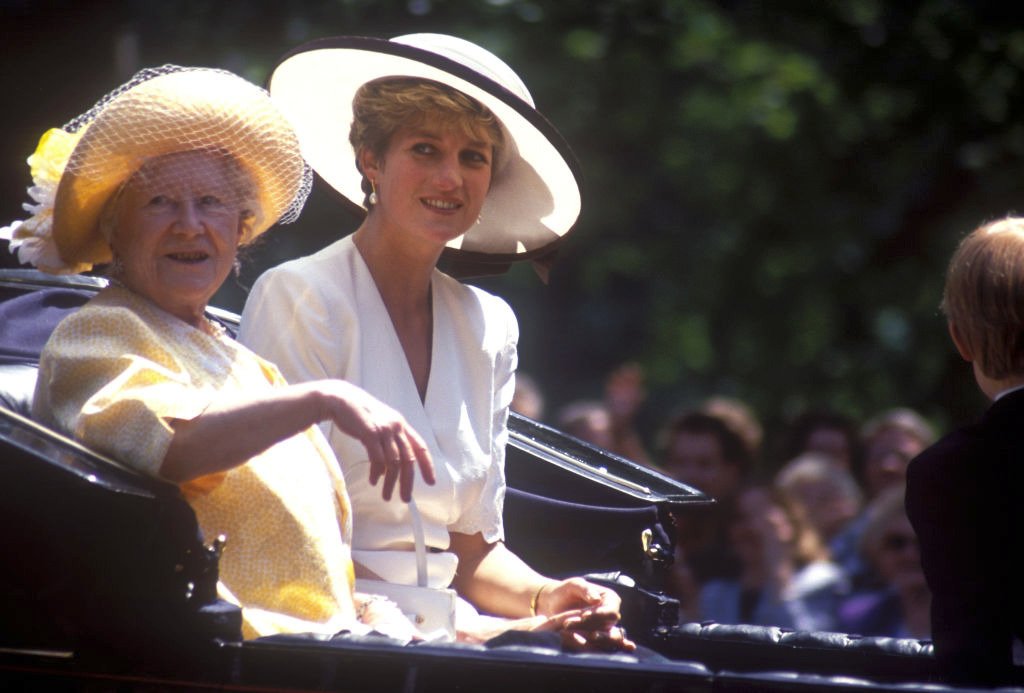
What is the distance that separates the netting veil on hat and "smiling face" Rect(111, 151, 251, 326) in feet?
0.07

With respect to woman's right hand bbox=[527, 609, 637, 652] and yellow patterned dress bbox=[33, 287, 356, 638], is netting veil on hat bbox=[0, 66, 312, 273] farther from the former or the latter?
woman's right hand bbox=[527, 609, 637, 652]

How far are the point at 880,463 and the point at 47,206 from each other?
326 cm

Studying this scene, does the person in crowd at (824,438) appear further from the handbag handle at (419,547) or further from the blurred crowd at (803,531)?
the handbag handle at (419,547)

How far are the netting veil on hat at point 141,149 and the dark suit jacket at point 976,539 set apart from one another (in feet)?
3.58

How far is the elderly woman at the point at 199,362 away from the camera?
2.14m

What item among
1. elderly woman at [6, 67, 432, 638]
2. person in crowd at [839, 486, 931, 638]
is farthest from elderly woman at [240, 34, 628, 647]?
person in crowd at [839, 486, 931, 638]

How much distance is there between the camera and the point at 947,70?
6.99 m

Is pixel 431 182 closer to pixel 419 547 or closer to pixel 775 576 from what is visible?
pixel 419 547

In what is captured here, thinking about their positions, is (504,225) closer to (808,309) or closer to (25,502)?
(25,502)

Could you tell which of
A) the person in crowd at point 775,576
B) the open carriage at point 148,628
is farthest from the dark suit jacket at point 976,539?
the person in crowd at point 775,576

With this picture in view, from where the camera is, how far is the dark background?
6.90 meters

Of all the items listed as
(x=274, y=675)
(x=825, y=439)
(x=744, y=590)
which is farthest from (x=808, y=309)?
(x=274, y=675)

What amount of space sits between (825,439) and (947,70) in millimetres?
2372

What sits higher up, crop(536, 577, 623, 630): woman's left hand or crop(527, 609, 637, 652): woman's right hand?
crop(536, 577, 623, 630): woman's left hand
